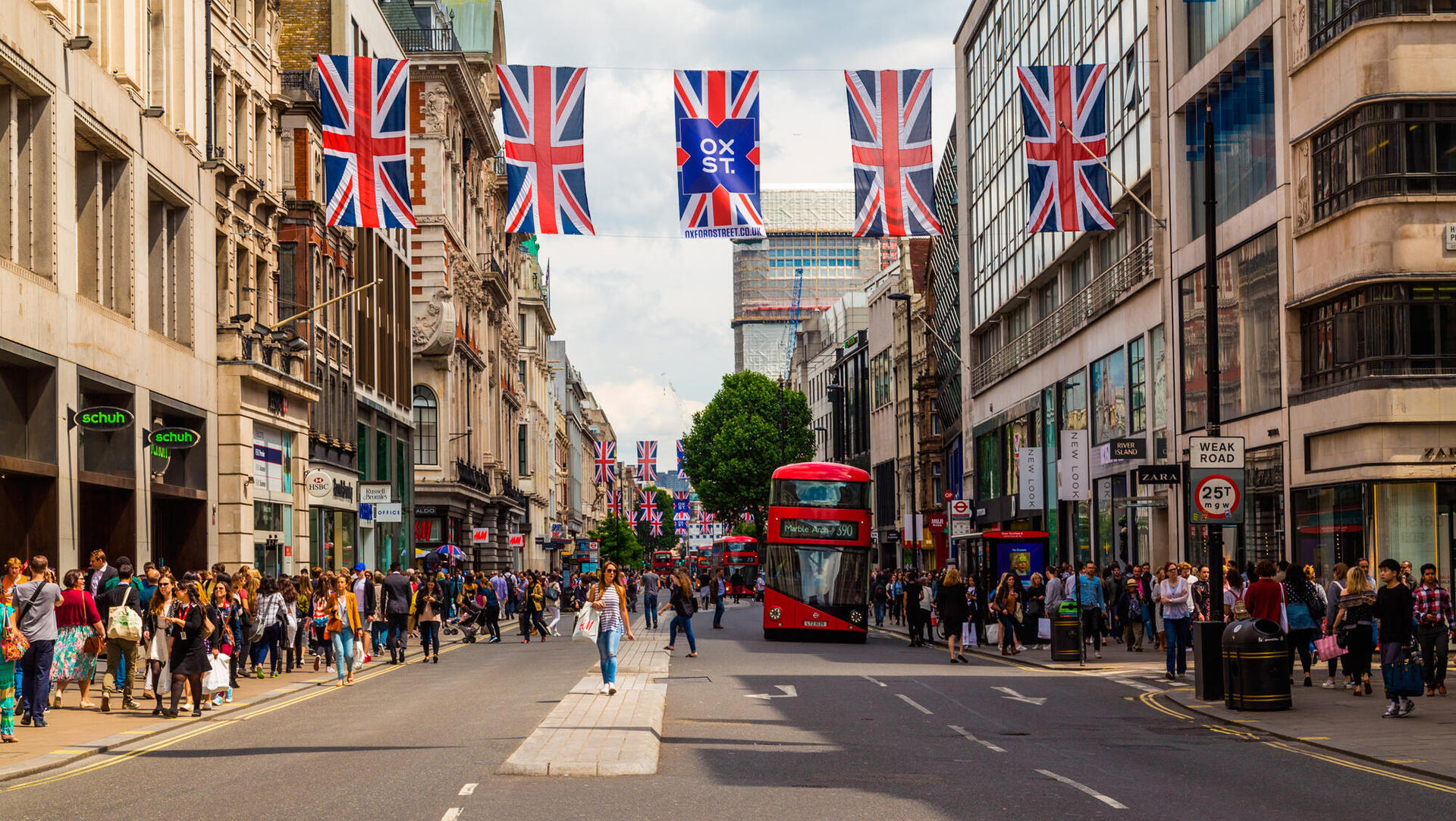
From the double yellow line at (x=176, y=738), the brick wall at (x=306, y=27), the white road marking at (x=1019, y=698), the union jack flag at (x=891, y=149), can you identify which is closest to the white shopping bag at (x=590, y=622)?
the double yellow line at (x=176, y=738)

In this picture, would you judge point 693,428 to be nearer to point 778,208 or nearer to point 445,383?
point 445,383

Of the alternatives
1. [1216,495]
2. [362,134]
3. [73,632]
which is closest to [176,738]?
[73,632]

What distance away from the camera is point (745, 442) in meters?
Answer: 102

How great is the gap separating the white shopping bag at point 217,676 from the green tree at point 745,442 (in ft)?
262

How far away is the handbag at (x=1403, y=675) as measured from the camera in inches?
726

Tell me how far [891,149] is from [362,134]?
9.03m

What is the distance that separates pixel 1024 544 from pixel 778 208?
15996 cm

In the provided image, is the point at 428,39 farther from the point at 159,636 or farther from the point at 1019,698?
the point at 1019,698

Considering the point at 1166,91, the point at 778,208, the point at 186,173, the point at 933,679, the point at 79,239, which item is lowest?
the point at 933,679

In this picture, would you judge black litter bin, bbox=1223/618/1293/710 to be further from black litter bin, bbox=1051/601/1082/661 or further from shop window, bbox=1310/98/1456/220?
shop window, bbox=1310/98/1456/220

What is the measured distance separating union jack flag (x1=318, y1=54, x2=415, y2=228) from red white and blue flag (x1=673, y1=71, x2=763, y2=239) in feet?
16.4

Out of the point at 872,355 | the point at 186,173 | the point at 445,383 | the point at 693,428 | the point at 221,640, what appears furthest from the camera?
the point at 693,428

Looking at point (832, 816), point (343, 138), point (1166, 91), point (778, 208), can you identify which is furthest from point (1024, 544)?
point (778, 208)

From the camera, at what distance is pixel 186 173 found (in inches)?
1314
